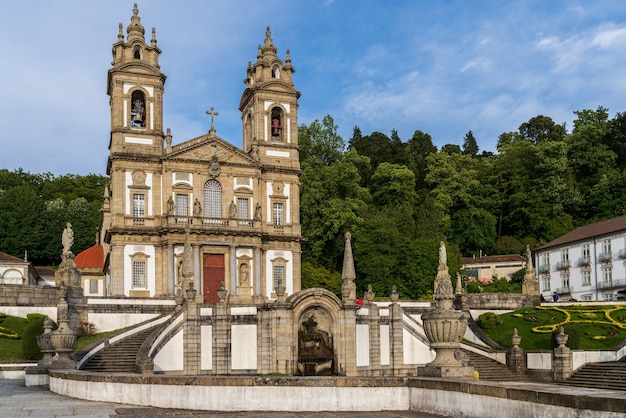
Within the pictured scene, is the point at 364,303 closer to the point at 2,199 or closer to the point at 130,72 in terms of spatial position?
the point at 130,72

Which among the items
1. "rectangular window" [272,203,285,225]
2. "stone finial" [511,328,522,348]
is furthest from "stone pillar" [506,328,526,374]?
"rectangular window" [272,203,285,225]

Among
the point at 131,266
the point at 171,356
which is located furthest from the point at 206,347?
the point at 131,266

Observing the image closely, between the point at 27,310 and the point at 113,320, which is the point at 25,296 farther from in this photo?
the point at 113,320

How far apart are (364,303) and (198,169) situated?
701 inches

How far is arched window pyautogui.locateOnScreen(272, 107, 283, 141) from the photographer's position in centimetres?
5562

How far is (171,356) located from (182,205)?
58.6 feet

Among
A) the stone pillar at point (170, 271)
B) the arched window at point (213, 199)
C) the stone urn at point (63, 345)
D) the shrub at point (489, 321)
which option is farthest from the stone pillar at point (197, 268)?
the stone urn at point (63, 345)

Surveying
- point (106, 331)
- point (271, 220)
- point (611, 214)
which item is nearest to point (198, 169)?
point (271, 220)

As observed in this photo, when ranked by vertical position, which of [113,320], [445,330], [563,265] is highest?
[563,265]

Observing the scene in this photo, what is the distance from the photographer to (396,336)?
132ft

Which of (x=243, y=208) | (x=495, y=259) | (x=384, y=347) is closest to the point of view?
(x=384, y=347)

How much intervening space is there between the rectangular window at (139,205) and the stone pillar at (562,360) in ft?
90.3

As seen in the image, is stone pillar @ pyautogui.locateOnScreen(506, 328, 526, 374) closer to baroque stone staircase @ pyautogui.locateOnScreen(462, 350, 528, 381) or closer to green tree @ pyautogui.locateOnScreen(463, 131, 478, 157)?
baroque stone staircase @ pyautogui.locateOnScreen(462, 350, 528, 381)

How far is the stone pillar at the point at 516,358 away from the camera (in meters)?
39.5
